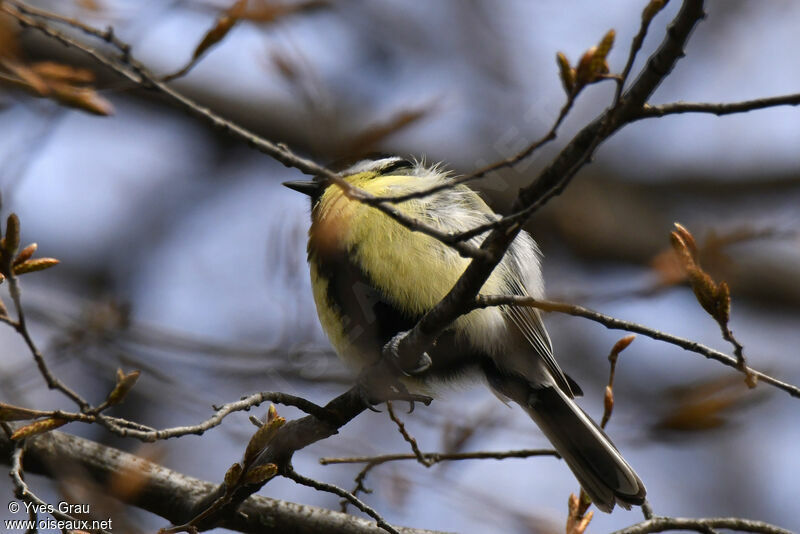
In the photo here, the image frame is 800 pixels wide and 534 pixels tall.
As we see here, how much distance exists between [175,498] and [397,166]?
179cm

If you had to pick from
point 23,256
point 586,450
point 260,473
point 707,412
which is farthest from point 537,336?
point 23,256

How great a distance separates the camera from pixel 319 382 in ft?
13.2

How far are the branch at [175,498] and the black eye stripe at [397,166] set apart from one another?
159 cm

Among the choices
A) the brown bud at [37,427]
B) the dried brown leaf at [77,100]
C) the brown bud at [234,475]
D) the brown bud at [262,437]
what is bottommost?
the brown bud at [37,427]

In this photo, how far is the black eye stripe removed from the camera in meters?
3.96

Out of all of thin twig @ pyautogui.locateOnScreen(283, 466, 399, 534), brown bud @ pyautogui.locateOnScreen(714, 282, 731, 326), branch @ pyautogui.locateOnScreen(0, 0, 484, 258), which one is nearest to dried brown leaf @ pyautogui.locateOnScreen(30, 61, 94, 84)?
branch @ pyautogui.locateOnScreen(0, 0, 484, 258)

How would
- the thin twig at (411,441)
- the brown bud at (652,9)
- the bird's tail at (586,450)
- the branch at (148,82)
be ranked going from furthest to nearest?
the bird's tail at (586,450) < the thin twig at (411,441) < the branch at (148,82) < the brown bud at (652,9)

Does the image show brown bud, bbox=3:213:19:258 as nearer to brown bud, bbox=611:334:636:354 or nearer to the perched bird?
the perched bird

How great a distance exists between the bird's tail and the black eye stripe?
119cm

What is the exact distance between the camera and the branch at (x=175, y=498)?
3031 mm

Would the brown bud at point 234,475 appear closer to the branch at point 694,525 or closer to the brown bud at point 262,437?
the brown bud at point 262,437

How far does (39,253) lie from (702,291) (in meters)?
5.94

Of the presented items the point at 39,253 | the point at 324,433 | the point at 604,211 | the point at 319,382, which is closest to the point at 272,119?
the point at 39,253

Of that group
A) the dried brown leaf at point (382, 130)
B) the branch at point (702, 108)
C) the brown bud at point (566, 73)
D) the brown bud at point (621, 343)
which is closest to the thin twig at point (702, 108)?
the branch at point (702, 108)
